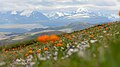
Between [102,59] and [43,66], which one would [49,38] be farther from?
[102,59]

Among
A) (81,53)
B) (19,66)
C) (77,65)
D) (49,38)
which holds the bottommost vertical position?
(19,66)

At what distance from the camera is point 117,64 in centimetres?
179

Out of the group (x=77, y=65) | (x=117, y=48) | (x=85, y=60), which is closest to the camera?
(x=117, y=48)

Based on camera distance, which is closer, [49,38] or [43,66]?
[43,66]

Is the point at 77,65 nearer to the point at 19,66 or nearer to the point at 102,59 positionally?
the point at 102,59

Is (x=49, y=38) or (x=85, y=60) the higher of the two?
(x=85, y=60)

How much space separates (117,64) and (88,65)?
305mm

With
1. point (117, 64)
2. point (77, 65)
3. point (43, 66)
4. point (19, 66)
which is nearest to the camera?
point (117, 64)

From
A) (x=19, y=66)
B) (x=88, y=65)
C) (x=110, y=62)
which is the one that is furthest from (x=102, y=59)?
(x=19, y=66)

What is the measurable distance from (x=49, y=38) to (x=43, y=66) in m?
2.68

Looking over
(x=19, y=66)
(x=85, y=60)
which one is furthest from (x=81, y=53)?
(x=19, y=66)

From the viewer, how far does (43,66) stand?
421cm

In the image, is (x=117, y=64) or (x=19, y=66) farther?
(x=19, y=66)

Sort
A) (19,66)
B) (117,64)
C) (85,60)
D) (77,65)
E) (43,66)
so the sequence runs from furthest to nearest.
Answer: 1. (19,66)
2. (43,66)
3. (77,65)
4. (85,60)
5. (117,64)
